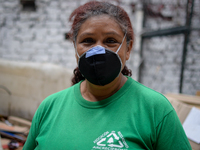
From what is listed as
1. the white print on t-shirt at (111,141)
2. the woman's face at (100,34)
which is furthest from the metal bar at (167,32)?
the white print on t-shirt at (111,141)

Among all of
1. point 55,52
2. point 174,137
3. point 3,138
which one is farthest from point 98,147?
point 55,52

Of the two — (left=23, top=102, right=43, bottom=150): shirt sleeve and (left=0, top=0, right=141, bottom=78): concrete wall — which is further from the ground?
(left=0, top=0, right=141, bottom=78): concrete wall

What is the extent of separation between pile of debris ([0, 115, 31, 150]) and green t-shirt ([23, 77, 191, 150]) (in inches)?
81.8

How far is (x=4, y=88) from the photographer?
4105 millimetres

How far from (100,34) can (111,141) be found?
2.15 ft

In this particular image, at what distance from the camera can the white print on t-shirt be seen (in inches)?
36.3

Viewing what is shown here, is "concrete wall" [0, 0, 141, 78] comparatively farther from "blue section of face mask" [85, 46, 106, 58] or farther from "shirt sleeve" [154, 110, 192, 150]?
"shirt sleeve" [154, 110, 192, 150]

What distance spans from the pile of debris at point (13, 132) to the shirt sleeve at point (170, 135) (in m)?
2.72

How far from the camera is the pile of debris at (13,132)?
9.45ft

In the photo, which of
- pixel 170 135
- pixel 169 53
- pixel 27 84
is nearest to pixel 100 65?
pixel 170 135

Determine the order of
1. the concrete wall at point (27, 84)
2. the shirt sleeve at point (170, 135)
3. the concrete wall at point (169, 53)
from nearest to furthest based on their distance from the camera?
1. the shirt sleeve at point (170, 135)
2. the concrete wall at point (27, 84)
3. the concrete wall at point (169, 53)

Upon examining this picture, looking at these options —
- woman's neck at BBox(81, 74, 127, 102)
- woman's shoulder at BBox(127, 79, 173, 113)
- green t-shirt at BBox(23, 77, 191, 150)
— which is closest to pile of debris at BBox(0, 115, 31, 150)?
green t-shirt at BBox(23, 77, 191, 150)

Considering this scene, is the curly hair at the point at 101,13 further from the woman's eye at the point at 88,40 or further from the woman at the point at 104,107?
the woman's eye at the point at 88,40

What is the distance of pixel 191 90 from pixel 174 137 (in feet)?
12.7
